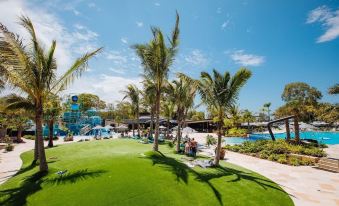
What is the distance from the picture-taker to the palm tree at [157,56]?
14242 millimetres

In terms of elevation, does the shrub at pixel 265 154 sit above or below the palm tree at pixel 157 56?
below

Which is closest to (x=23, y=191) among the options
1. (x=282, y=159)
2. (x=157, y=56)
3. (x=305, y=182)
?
(x=157, y=56)

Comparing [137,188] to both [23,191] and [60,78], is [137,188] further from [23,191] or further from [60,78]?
[60,78]

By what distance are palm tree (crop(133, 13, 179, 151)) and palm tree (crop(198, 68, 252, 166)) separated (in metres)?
2.80

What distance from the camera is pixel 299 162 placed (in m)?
15.7

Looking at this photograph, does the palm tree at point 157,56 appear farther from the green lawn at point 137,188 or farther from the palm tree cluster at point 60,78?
the green lawn at point 137,188

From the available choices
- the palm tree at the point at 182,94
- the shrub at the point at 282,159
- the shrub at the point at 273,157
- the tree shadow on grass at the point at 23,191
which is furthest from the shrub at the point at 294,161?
the tree shadow on grass at the point at 23,191

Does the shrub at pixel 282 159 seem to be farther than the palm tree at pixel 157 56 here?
Yes

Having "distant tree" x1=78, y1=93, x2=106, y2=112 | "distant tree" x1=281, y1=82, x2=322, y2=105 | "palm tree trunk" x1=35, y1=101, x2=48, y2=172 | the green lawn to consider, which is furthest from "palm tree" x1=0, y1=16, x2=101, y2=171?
"distant tree" x1=281, y1=82, x2=322, y2=105

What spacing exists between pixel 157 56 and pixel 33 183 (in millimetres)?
9714

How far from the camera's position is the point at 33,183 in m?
9.02

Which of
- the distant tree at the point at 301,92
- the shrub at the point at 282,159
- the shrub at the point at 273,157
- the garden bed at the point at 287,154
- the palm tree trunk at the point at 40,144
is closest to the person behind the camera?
the palm tree trunk at the point at 40,144

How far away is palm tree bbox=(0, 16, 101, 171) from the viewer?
9.50 metres

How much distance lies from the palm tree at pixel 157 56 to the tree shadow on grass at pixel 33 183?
19.9 ft
